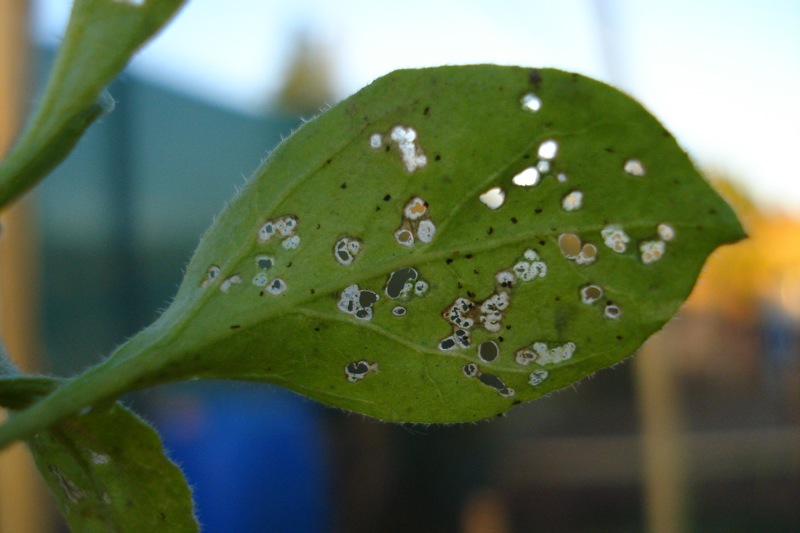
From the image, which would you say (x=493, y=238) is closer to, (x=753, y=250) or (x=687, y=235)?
(x=687, y=235)

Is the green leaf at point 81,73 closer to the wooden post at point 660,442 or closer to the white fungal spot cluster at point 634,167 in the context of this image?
the white fungal spot cluster at point 634,167

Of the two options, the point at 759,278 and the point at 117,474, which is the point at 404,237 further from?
the point at 759,278

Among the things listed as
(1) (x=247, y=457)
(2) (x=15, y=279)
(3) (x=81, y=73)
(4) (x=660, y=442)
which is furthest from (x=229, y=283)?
(4) (x=660, y=442)

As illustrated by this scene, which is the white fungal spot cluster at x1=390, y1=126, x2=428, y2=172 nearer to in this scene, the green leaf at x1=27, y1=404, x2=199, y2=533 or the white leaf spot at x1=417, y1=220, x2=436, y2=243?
the white leaf spot at x1=417, y1=220, x2=436, y2=243

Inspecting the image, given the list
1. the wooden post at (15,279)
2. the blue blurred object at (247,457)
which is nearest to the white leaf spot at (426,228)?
the wooden post at (15,279)

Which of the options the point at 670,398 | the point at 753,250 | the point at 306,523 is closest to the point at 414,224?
the point at 306,523

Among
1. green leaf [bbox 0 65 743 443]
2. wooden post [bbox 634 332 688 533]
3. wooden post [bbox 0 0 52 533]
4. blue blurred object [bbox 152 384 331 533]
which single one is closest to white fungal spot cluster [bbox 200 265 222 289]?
green leaf [bbox 0 65 743 443]
